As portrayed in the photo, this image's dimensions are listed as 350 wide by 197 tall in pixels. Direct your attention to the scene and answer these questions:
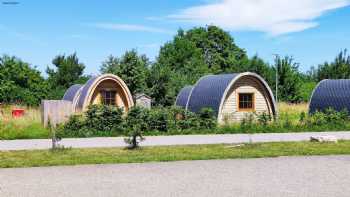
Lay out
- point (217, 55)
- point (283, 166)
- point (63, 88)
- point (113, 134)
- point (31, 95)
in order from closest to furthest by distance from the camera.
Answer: point (283, 166)
point (113, 134)
point (31, 95)
point (63, 88)
point (217, 55)

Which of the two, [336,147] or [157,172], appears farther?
[336,147]

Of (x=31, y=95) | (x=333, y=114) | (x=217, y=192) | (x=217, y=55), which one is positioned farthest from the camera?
(x=217, y=55)

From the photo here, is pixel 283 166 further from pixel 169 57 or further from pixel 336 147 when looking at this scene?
pixel 169 57

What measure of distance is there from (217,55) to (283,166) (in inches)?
2808

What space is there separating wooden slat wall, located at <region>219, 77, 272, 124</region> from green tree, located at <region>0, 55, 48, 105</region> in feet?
73.2

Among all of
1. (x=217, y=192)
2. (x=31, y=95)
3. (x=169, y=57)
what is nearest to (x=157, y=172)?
(x=217, y=192)

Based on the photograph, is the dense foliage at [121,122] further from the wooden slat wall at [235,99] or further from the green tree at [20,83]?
the green tree at [20,83]

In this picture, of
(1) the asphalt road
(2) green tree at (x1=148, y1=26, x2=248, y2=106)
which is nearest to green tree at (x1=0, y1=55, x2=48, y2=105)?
(2) green tree at (x1=148, y1=26, x2=248, y2=106)

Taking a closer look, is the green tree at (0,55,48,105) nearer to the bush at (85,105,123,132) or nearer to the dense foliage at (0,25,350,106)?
the dense foliage at (0,25,350,106)

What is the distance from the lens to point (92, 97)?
29469 mm

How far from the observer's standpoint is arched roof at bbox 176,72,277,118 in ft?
88.4

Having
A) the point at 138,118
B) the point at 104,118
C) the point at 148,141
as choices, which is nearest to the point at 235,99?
the point at 138,118

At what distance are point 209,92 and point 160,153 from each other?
47.7 ft

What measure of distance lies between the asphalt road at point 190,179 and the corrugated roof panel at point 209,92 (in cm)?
1455
